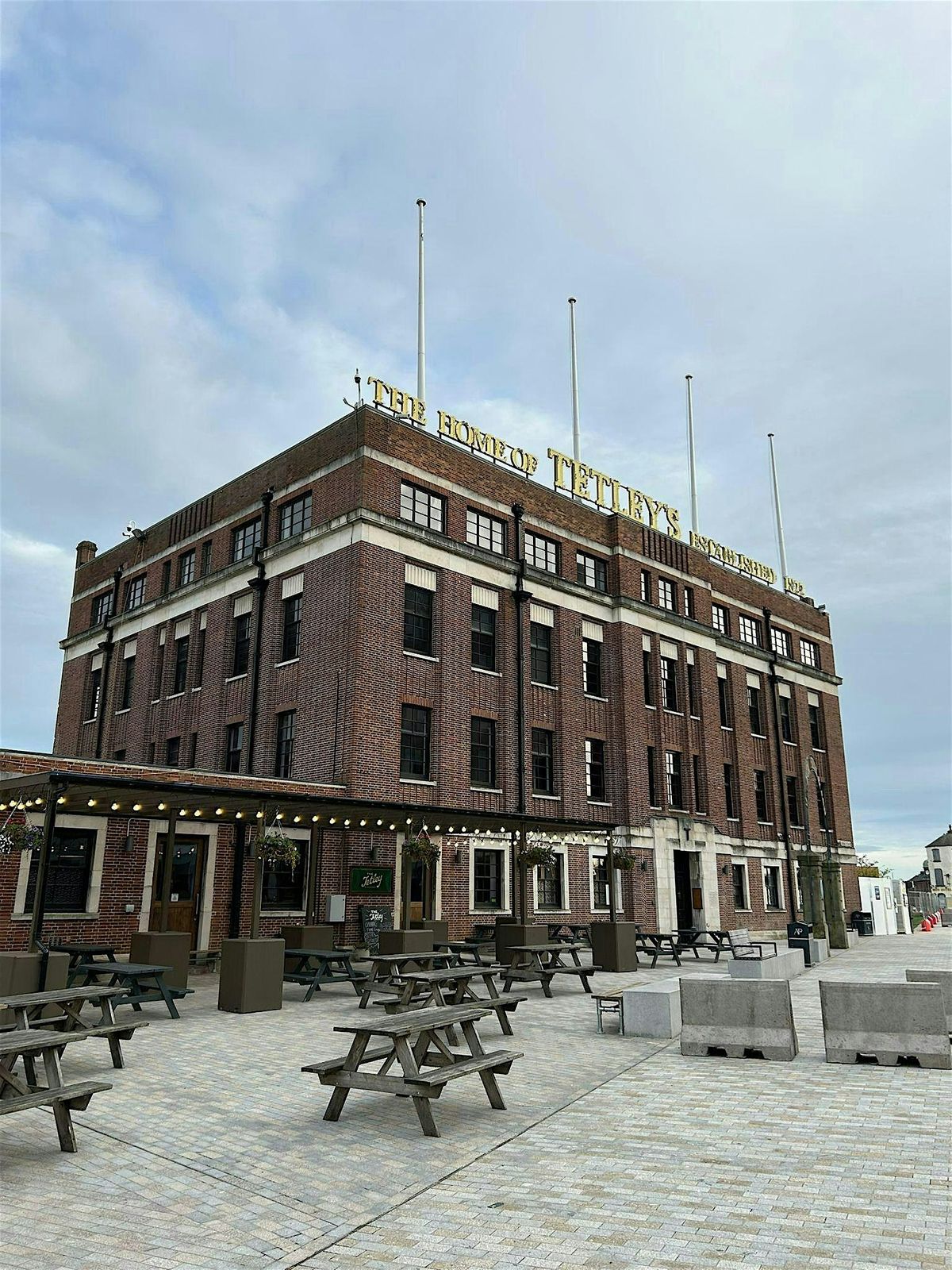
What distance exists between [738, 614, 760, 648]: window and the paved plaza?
32.8 m

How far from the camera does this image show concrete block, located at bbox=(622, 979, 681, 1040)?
1291cm

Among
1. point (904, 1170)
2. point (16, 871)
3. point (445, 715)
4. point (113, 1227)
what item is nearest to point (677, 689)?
A: point (445, 715)

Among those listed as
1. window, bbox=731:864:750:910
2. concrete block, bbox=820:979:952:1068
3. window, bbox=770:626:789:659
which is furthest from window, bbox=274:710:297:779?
window, bbox=770:626:789:659

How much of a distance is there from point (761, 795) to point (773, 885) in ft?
12.5

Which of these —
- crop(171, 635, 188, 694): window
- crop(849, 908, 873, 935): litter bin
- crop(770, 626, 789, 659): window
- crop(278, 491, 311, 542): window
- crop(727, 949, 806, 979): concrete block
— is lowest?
crop(727, 949, 806, 979): concrete block

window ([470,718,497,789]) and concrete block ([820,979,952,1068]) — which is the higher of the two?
window ([470,718,497,789])

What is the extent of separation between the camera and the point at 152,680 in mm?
32812

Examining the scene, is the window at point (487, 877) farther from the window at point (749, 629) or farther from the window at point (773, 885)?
the window at point (749, 629)

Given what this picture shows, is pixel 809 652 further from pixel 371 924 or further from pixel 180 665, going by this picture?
pixel 371 924

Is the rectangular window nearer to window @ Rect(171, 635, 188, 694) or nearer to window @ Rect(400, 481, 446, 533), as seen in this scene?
window @ Rect(171, 635, 188, 694)

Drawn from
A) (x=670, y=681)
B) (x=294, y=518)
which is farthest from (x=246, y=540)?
(x=670, y=681)

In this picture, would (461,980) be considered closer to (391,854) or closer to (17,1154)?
(17,1154)

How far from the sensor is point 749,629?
142ft

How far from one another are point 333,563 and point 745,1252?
72.6 feet
